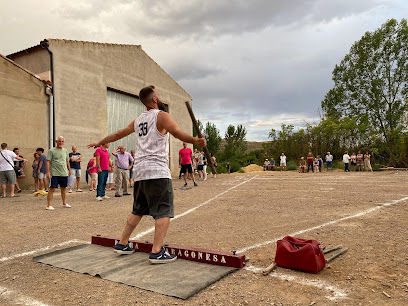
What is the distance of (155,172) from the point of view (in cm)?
383

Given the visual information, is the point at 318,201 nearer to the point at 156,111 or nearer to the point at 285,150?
the point at 156,111


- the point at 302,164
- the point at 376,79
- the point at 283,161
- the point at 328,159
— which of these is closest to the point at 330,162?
the point at 328,159

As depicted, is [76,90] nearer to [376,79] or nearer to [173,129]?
[173,129]

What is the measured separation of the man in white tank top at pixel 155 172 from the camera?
376 centimetres

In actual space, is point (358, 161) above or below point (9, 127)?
below

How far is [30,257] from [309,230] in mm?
4144

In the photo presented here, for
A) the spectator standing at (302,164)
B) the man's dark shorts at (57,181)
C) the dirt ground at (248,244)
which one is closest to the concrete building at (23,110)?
the dirt ground at (248,244)

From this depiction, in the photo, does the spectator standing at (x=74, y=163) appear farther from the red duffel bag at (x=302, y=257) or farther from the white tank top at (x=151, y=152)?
the red duffel bag at (x=302, y=257)

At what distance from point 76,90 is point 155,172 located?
1425 cm

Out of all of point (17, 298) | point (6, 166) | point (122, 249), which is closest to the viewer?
point (17, 298)

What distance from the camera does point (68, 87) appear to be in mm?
15938

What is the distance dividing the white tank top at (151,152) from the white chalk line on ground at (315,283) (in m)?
1.50

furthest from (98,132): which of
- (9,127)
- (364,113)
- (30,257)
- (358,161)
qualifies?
(364,113)

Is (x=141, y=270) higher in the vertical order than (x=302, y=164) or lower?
lower
